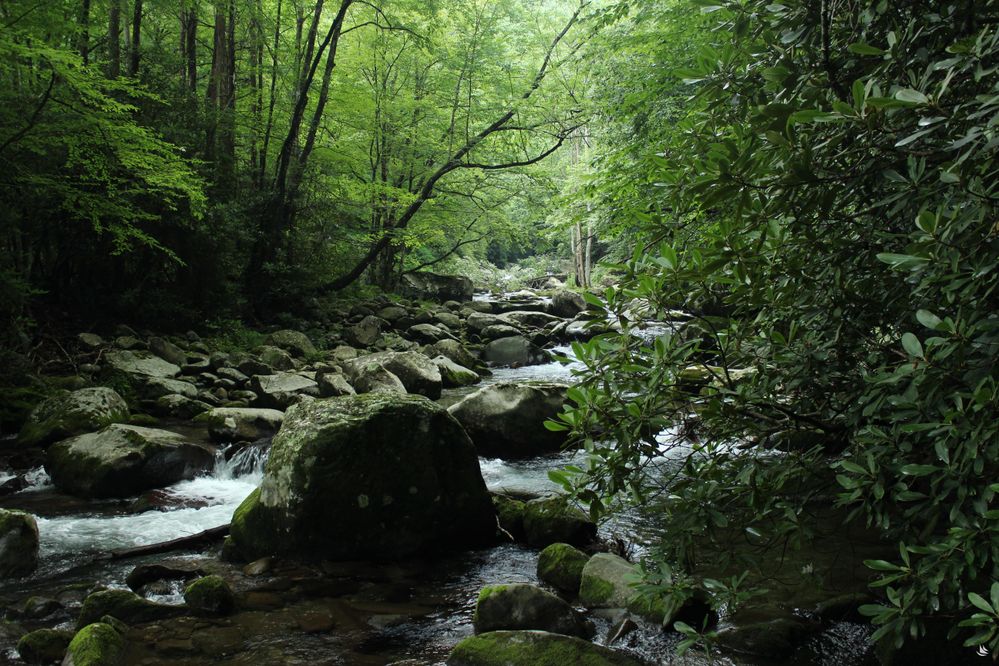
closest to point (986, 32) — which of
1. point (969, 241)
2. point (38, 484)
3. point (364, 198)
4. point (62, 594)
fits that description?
point (969, 241)

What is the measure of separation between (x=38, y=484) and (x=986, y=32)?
8.23 metres

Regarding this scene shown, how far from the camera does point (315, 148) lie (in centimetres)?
1650

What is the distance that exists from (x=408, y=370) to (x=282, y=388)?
2.24 meters

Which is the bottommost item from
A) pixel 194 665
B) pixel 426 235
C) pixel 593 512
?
pixel 194 665

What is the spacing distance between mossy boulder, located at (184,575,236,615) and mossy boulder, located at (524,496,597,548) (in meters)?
2.45

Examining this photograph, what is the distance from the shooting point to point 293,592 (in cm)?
448

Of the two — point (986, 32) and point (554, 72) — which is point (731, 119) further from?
point (554, 72)

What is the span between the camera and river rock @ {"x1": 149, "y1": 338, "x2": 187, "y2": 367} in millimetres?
11148

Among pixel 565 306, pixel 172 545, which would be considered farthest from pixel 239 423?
pixel 565 306

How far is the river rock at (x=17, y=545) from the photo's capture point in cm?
465

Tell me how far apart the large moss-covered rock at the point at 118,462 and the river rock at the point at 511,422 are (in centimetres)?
347

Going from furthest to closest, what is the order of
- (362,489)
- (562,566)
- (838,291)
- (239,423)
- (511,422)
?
1. (239,423)
2. (511,422)
3. (362,489)
4. (562,566)
5. (838,291)

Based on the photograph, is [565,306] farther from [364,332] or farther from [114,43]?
[114,43]

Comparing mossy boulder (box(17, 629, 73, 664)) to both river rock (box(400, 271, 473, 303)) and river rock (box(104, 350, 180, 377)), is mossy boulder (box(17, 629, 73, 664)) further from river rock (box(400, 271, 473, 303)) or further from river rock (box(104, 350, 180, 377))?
river rock (box(400, 271, 473, 303))
